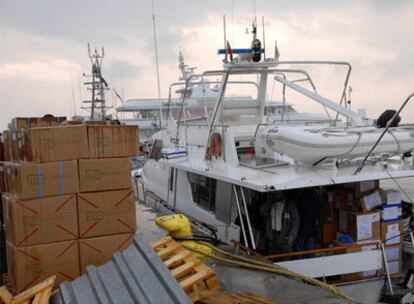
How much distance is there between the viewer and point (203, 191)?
24.0 feet

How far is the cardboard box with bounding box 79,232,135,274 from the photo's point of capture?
4.52 meters

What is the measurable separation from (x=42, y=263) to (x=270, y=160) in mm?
3445

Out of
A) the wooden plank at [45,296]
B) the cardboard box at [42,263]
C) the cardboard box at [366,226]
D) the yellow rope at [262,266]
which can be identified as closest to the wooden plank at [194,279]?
the yellow rope at [262,266]

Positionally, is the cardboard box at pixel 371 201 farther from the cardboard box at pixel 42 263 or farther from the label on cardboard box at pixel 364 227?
the cardboard box at pixel 42 263

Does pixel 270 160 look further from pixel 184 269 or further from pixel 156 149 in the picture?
pixel 156 149

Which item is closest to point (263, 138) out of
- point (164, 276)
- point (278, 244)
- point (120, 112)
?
point (278, 244)

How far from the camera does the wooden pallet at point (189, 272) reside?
3873 mm

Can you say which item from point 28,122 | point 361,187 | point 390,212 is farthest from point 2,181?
point 390,212

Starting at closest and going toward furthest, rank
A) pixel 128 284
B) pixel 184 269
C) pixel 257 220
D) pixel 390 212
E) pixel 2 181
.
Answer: pixel 128 284
pixel 184 269
pixel 2 181
pixel 390 212
pixel 257 220

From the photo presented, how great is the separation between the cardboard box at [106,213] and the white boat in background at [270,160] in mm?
1394

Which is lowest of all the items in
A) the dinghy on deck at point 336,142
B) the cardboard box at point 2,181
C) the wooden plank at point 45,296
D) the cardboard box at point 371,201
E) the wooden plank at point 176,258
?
the wooden plank at point 45,296

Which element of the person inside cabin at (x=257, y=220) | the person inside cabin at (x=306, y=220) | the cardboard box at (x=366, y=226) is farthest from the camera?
the person inside cabin at (x=257, y=220)

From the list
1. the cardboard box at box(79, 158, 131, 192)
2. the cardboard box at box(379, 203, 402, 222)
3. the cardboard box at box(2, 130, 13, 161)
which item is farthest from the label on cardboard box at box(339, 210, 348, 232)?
the cardboard box at box(2, 130, 13, 161)

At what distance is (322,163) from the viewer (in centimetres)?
559
